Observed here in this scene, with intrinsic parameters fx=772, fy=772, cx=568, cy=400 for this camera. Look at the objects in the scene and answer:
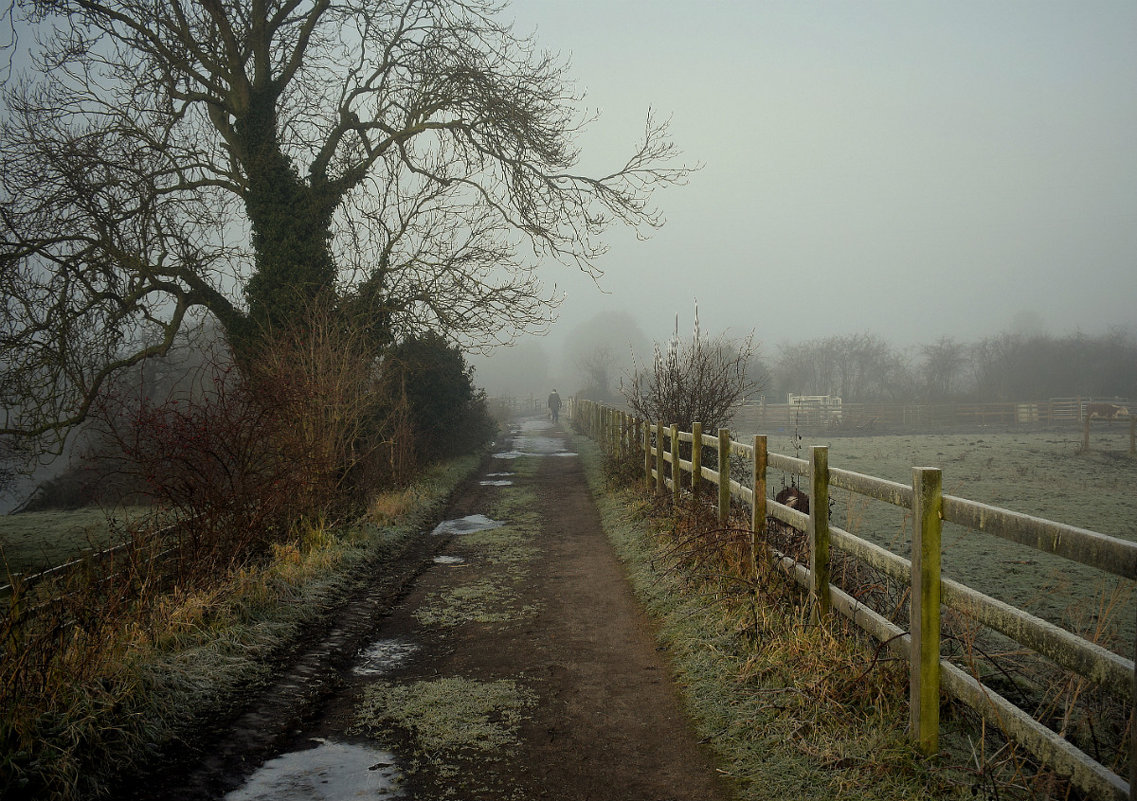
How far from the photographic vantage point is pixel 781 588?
5809mm

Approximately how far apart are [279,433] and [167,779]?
219 inches

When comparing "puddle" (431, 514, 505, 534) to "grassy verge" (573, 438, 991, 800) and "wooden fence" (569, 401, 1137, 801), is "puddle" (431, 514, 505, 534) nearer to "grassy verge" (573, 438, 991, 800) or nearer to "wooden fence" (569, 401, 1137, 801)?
"grassy verge" (573, 438, 991, 800)

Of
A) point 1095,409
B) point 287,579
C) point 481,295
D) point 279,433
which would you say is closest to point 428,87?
point 481,295

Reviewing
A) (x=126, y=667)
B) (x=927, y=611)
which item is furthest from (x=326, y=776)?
(x=927, y=611)

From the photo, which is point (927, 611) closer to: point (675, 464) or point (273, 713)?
point (273, 713)

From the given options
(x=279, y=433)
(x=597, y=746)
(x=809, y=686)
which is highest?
(x=279, y=433)

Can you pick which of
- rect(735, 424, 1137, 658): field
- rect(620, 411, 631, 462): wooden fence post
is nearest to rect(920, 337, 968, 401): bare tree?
rect(735, 424, 1137, 658): field

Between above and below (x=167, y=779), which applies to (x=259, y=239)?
above

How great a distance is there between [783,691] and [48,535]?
54.8 ft

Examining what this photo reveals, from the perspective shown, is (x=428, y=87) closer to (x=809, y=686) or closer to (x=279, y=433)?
(x=279, y=433)

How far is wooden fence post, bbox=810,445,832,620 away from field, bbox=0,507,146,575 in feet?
31.0

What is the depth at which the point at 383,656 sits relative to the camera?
5832mm

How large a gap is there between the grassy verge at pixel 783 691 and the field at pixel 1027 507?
37.1 inches

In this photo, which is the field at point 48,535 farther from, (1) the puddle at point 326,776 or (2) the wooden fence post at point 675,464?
(1) the puddle at point 326,776
